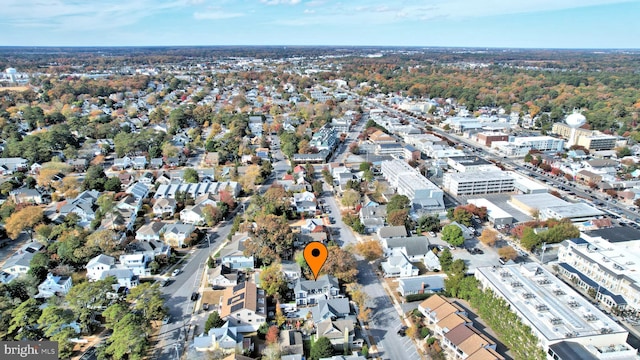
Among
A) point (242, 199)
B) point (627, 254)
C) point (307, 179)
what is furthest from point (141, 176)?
point (627, 254)

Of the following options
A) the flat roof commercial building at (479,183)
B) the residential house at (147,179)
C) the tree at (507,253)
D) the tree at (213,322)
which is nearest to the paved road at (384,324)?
the tree at (213,322)

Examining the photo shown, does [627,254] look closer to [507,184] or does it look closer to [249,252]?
[507,184]

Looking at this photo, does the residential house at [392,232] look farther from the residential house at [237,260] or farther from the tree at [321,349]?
the tree at [321,349]

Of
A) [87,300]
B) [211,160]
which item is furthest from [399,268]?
[211,160]

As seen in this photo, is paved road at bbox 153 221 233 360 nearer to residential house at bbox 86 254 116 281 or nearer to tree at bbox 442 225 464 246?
residential house at bbox 86 254 116 281

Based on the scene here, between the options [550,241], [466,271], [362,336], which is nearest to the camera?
[362,336]
